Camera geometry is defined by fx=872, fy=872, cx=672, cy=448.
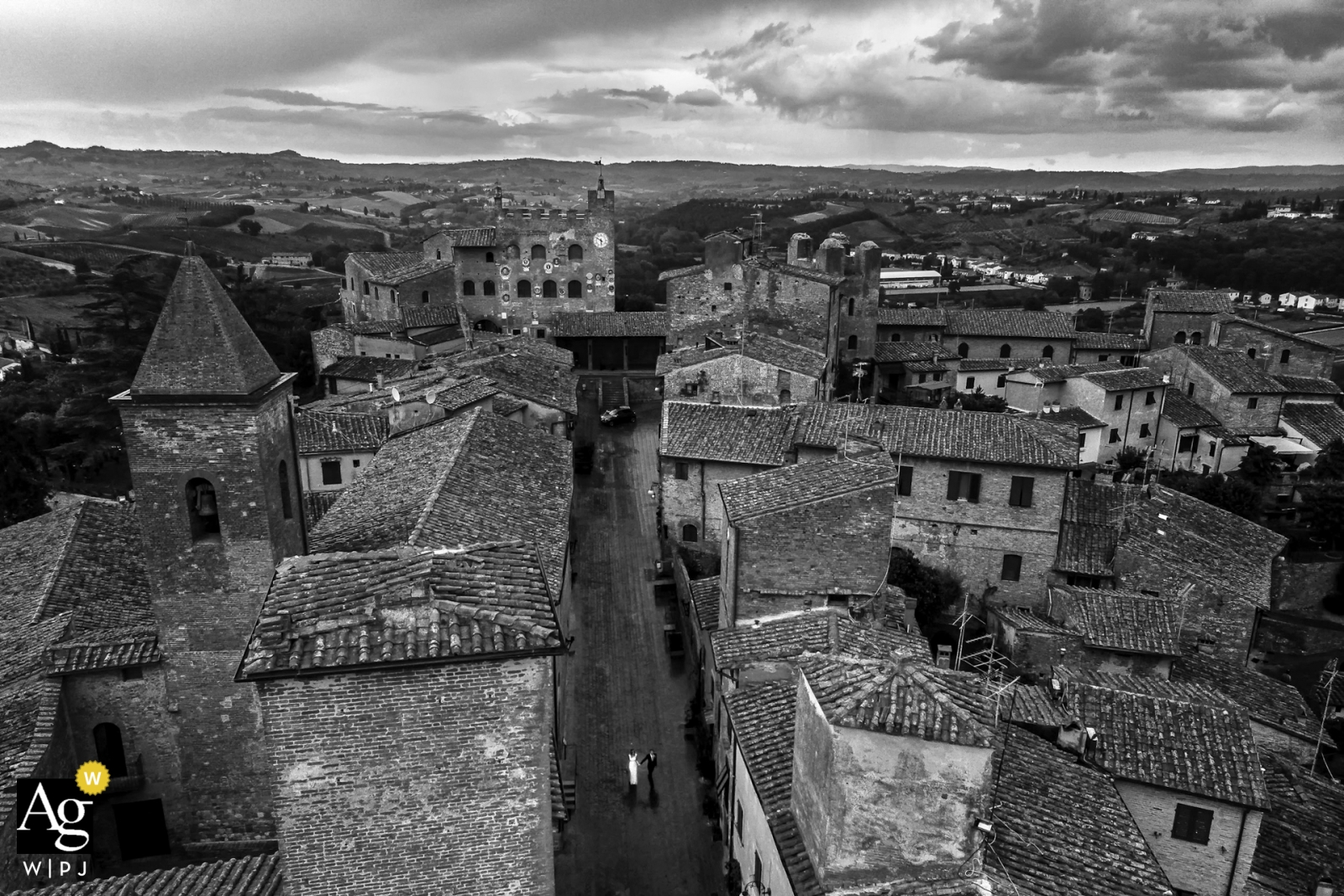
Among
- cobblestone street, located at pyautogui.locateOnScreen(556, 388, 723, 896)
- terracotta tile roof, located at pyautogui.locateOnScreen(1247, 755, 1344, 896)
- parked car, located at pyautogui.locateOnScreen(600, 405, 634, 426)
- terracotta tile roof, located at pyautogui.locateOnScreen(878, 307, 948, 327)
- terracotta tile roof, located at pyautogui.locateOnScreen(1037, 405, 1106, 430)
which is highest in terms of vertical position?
terracotta tile roof, located at pyautogui.locateOnScreen(878, 307, 948, 327)

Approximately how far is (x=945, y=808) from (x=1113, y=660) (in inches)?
557

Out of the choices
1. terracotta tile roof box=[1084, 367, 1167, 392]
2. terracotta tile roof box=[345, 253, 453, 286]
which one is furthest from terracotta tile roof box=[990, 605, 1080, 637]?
terracotta tile roof box=[345, 253, 453, 286]

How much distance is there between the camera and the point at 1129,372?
142ft

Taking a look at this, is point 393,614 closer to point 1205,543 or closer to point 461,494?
point 461,494

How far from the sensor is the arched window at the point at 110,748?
56.7 ft

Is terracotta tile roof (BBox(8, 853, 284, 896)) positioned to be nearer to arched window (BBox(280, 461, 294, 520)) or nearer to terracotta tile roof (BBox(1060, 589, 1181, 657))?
arched window (BBox(280, 461, 294, 520))

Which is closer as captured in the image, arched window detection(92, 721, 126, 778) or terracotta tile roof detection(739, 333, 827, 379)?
arched window detection(92, 721, 126, 778)

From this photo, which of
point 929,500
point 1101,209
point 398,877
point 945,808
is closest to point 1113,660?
point 929,500

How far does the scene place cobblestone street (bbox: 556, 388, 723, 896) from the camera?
61.1 ft

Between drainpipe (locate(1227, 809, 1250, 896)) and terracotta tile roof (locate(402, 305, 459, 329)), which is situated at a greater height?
terracotta tile roof (locate(402, 305, 459, 329))

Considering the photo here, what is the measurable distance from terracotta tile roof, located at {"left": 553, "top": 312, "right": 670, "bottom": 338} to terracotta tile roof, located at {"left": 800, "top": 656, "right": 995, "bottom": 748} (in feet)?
155

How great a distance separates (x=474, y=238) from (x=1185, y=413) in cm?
4673

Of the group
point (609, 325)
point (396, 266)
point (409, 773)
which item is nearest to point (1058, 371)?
point (609, 325)

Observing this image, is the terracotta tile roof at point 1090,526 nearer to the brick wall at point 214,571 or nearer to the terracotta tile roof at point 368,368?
the brick wall at point 214,571
